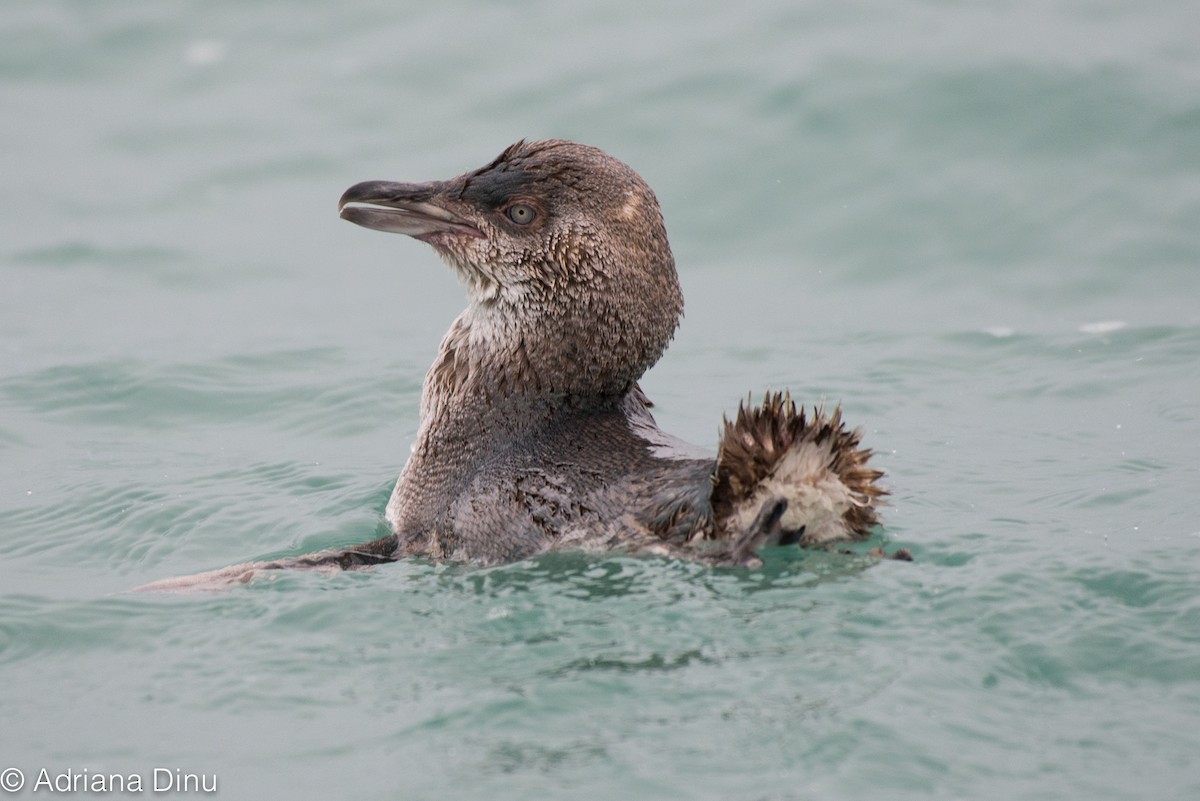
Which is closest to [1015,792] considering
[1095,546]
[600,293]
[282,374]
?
[1095,546]

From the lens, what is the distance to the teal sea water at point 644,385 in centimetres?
491

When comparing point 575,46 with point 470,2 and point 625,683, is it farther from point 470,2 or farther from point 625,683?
point 625,683

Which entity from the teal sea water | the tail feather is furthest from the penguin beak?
the tail feather

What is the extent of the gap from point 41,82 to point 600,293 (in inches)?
360

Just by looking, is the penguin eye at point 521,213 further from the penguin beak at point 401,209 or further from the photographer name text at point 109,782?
the photographer name text at point 109,782

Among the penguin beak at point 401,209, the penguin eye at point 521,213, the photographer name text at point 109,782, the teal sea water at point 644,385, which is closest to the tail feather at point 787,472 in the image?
the teal sea water at point 644,385

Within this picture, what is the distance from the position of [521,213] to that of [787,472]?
172cm

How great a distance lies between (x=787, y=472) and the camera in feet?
17.9

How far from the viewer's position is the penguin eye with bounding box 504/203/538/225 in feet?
21.2

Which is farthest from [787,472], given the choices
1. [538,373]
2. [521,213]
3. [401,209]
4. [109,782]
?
[109,782]

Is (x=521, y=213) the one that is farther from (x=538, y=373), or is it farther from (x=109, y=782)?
(x=109, y=782)

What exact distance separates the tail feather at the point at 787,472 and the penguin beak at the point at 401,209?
181cm

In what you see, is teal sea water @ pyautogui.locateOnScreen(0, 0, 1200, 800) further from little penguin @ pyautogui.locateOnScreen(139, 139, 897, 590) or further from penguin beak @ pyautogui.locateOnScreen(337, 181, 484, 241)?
penguin beak @ pyautogui.locateOnScreen(337, 181, 484, 241)

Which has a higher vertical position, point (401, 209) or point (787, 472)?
point (401, 209)
